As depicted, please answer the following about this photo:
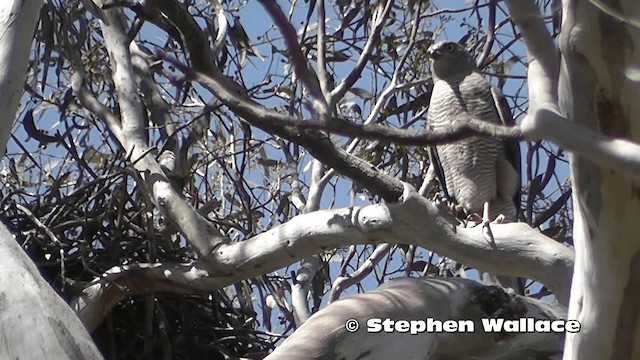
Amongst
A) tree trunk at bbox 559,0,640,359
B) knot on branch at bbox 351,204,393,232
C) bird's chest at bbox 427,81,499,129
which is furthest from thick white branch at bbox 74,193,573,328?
bird's chest at bbox 427,81,499,129

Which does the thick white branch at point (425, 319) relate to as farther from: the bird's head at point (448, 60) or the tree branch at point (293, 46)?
the bird's head at point (448, 60)

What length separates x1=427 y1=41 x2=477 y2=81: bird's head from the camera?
4234 mm

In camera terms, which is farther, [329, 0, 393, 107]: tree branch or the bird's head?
the bird's head

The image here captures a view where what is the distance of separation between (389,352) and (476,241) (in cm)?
41

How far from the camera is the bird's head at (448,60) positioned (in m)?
4.23

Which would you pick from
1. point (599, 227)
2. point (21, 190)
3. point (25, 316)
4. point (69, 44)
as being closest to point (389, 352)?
point (599, 227)

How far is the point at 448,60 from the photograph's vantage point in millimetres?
4258

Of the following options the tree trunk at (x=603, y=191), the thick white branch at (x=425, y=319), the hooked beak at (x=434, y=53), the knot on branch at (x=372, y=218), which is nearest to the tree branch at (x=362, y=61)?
the knot on branch at (x=372, y=218)

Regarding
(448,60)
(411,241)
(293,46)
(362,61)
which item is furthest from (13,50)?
(448,60)

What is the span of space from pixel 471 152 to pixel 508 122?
0.86ft

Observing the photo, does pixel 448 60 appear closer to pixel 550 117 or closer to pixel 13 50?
pixel 13 50

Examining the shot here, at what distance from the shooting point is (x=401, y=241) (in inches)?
94.3

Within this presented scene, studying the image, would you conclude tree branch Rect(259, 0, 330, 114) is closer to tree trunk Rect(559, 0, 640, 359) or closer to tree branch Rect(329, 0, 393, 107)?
tree trunk Rect(559, 0, 640, 359)

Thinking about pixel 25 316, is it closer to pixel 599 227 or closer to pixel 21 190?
pixel 599 227
